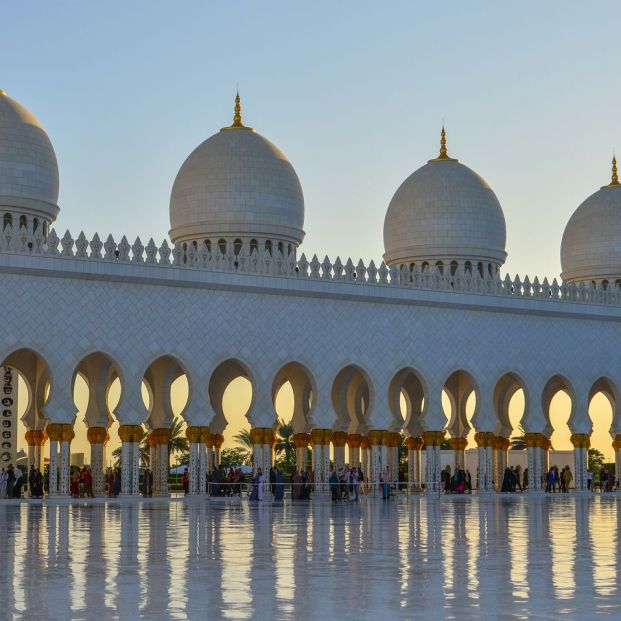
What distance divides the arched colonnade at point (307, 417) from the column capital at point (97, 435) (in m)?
0.02

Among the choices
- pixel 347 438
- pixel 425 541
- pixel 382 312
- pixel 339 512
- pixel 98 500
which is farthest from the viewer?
pixel 347 438

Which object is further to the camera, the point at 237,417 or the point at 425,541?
the point at 237,417

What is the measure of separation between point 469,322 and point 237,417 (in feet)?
20.6

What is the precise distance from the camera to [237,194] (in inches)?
974

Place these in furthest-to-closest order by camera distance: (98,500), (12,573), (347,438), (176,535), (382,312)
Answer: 1. (347,438)
2. (382,312)
3. (98,500)
4. (176,535)
5. (12,573)

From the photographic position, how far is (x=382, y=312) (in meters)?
24.1

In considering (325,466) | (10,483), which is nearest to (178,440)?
(325,466)

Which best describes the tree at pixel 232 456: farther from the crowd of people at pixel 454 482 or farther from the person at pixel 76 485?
the person at pixel 76 485

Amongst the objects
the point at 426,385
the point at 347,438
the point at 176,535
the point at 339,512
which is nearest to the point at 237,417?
the point at 347,438

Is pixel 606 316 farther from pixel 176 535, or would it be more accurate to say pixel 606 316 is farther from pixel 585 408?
pixel 176 535

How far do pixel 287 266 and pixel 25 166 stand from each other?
5199 millimetres

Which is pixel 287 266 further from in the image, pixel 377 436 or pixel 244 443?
pixel 244 443

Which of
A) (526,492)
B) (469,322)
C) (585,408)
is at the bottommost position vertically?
(526,492)

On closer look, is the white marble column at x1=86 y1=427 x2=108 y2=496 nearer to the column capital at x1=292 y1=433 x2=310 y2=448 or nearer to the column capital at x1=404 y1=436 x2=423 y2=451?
the column capital at x1=292 y1=433 x2=310 y2=448
